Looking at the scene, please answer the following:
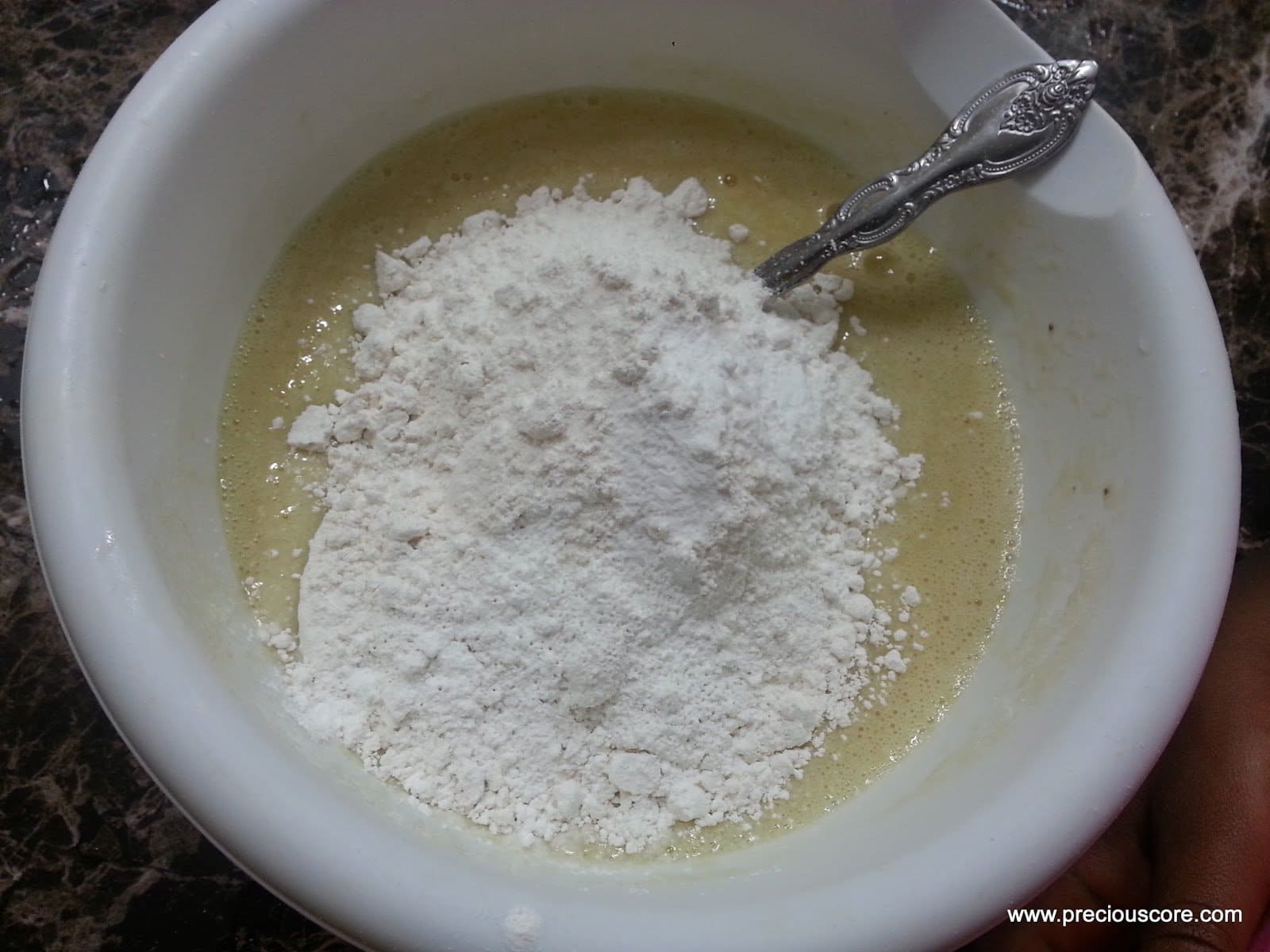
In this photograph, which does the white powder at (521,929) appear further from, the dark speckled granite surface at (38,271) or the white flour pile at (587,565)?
the dark speckled granite surface at (38,271)

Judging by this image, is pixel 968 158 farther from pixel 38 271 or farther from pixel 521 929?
pixel 38 271

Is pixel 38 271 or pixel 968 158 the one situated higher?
pixel 968 158

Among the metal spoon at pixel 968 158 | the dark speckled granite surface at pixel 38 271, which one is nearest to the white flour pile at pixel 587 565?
the metal spoon at pixel 968 158

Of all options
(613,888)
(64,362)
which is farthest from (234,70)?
(613,888)

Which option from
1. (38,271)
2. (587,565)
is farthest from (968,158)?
(38,271)

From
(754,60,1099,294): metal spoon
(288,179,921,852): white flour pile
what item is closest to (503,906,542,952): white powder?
(288,179,921,852): white flour pile
